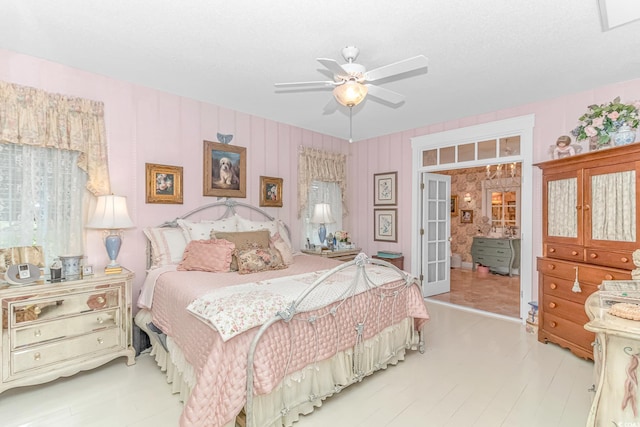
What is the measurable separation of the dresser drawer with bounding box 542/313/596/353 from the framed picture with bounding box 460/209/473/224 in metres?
5.00

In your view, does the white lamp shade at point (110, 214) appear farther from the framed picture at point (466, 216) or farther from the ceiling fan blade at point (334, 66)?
the framed picture at point (466, 216)

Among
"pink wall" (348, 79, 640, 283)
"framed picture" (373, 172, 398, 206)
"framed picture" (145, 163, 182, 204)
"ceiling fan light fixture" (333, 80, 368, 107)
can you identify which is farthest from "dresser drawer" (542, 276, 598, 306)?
"framed picture" (145, 163, 182, 204)

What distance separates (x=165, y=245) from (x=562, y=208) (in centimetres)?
410

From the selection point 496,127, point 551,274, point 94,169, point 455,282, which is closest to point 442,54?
point 496,127

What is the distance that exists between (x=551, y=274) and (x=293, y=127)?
3779 millimetres

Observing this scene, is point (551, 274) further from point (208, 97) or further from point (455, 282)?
point (208, 97)

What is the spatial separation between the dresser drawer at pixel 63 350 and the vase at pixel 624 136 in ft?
15.4

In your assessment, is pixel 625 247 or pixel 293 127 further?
pixel 293 127

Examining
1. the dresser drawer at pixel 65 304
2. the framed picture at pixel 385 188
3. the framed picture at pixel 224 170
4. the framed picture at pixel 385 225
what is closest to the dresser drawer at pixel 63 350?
the dresser drawer at pixel 65 304

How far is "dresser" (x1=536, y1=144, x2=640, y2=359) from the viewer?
2.73 meters

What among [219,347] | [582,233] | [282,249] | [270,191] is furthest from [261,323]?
[582,233]

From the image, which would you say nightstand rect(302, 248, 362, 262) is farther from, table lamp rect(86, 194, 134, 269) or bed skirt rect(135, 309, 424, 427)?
table lamp rect(86, 194, 134, 269)

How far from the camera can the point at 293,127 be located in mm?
4910

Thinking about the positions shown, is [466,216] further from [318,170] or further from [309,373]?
[309,373]
